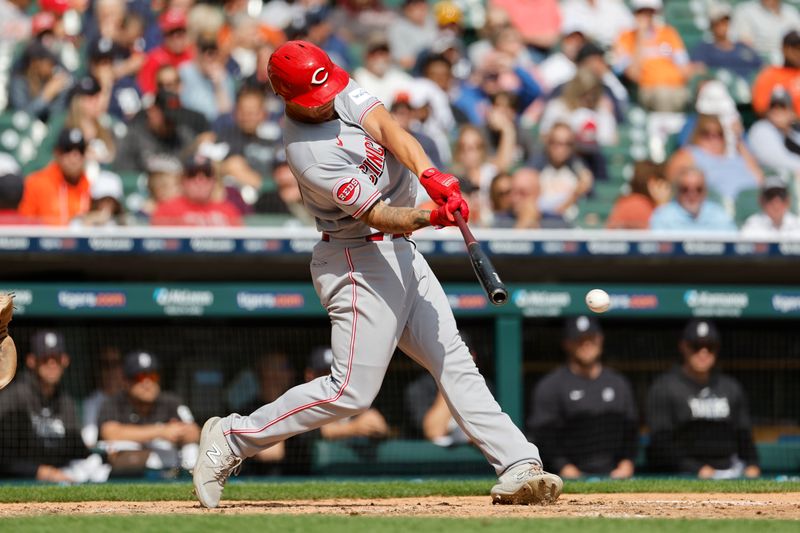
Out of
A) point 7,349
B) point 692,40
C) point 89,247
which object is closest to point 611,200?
point 692,40

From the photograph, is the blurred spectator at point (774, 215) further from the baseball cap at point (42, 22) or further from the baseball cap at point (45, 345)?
the baseball cap at point (42, 22)

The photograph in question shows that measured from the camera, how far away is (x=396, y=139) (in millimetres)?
4578

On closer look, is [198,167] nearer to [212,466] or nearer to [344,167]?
[212,466]

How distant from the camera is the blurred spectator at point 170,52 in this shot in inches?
390

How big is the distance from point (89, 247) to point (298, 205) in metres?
1.52

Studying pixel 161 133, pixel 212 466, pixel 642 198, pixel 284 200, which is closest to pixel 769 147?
pixel 642 198

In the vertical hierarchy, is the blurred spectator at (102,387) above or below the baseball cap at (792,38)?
below

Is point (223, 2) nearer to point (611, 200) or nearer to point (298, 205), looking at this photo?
point (298, 205)

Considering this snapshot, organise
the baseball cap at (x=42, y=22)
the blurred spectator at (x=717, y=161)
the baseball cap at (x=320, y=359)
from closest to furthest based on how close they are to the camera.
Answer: the baseball cap at (x=320, y=359) → the blurred spectator at (x=717, y=161) → the baseball cap at (x=42, y=22)

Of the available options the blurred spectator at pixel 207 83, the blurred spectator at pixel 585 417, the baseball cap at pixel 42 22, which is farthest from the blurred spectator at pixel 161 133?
the blurred spectator at pixel 585 417

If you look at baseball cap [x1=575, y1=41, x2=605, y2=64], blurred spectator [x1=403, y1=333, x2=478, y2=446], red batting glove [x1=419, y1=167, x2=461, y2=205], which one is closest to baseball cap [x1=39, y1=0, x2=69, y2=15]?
baseball cap [x1=575, y1=41, x2=605, y2=64]

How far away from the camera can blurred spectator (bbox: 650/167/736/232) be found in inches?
347

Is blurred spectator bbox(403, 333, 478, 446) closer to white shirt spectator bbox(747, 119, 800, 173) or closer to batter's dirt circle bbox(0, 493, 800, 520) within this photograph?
batter's dirt circle bbox(0, 493, 800, 520)

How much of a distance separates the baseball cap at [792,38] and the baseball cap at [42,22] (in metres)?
6.13
